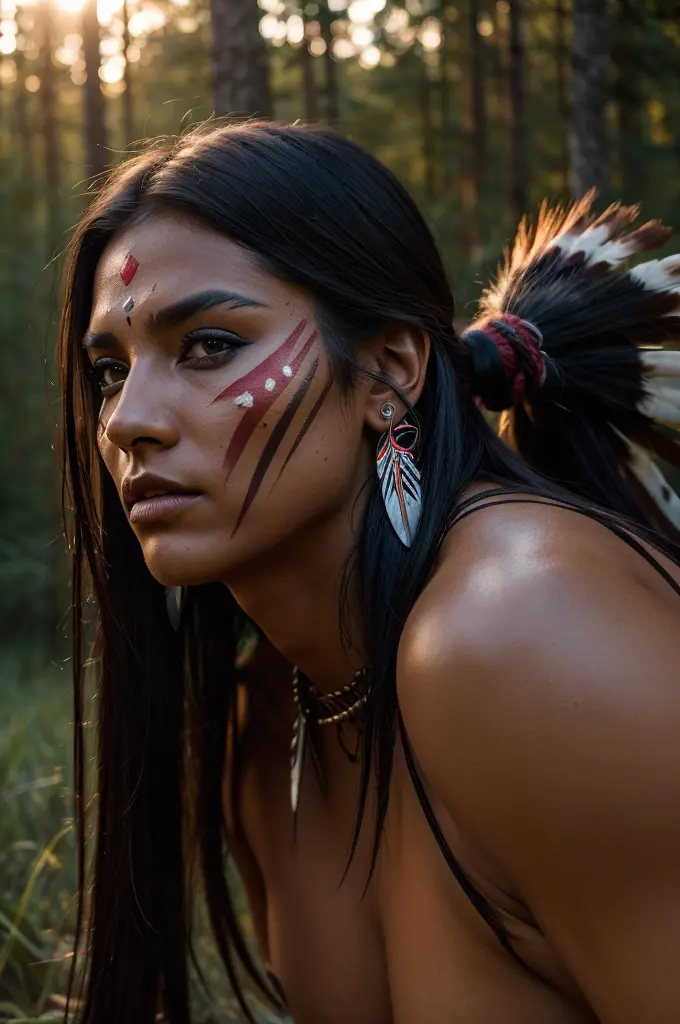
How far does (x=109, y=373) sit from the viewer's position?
2.22 m

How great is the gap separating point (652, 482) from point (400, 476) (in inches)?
31.1

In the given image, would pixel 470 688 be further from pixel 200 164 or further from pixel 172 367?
pixel 200 164

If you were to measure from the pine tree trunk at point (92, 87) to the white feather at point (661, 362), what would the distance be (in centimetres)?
873

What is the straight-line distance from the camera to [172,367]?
6.67ft

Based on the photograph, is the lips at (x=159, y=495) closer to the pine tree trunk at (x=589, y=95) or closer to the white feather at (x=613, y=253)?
the white feather at (x=613, y=253)

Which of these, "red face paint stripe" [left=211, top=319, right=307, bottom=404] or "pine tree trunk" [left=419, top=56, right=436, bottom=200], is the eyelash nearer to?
"red face paint stripe" [left=211, top=319, right=307, bottom=404]

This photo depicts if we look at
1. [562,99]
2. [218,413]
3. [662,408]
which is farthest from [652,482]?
[562,99]

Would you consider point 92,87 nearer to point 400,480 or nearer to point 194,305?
point 194,305

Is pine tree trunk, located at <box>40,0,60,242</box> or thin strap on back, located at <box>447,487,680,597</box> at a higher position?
pine tree trunk, located at <box>40,0,60,242</box>

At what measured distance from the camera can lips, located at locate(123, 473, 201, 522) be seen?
1.98 meters

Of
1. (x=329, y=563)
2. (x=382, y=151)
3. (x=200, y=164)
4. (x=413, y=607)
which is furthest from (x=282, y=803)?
(x=382, y=151)

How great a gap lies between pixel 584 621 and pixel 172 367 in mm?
876

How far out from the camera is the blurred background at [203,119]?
11.9ft

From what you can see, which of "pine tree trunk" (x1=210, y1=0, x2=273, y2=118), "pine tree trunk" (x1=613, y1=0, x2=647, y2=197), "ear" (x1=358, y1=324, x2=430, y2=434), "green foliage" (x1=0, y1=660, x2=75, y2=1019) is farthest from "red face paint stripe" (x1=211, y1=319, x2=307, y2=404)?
"pine tree trunk" (x1=613, y1=0, x2=647, y2=197)
